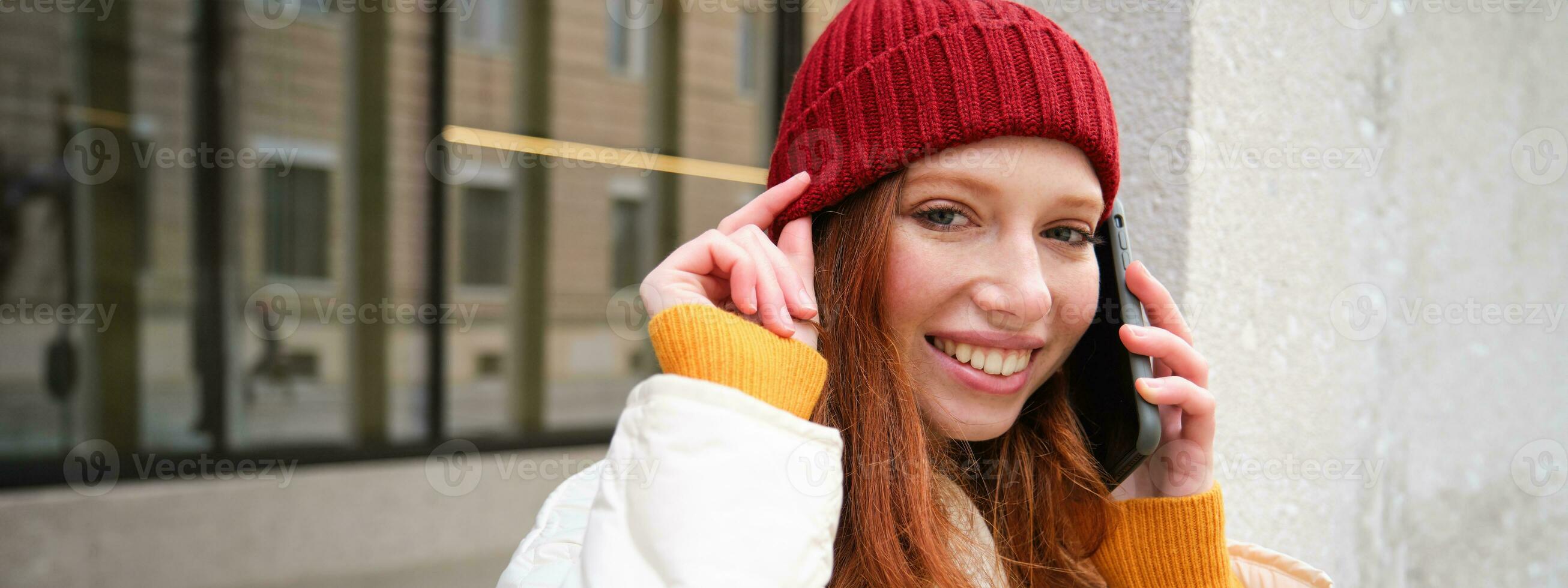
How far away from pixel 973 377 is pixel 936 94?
1.30ft

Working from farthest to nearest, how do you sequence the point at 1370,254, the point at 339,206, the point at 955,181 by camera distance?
the point at 339,206 → the point at 1370,254 → the point at 955,181

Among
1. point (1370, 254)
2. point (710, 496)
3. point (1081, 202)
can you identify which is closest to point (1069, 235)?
point (1081, 202)

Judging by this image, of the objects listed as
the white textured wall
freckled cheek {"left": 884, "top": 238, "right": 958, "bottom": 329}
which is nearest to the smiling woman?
freckled cheek {"left": 884, "top": 238, "right": 958, "bottom": 329}

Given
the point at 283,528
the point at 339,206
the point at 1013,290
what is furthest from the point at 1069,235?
the point at 339,206

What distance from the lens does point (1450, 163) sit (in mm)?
2127

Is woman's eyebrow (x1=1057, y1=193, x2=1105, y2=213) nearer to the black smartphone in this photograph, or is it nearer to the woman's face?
the woman's face

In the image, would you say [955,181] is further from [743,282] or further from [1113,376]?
[1113,376]

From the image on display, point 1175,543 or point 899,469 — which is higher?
point 899,469

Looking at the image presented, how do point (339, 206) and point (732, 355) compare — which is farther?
point (339, 206)

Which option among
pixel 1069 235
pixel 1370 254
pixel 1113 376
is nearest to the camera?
pixel 1069 235

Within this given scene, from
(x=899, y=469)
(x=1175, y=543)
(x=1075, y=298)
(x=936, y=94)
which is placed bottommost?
(x=1175, y=543)

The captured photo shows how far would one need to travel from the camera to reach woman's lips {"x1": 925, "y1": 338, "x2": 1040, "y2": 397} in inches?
46.0

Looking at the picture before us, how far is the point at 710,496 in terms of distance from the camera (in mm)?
871

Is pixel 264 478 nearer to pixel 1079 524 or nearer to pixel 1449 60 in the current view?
pixel 1079 524
